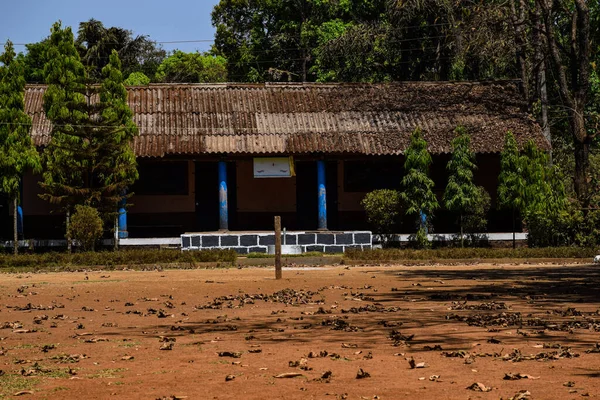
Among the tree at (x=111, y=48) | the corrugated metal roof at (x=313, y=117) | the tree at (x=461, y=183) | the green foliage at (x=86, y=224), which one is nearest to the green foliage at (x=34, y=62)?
the tree at (x=111, y=48)

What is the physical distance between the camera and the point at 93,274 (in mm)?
26078

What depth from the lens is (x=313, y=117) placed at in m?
37.5

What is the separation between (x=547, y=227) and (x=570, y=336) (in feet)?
70.0

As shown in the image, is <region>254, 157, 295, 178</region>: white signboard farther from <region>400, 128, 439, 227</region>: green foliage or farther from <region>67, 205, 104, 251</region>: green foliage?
<region>67, 205, 104, 251</region>: green foliage

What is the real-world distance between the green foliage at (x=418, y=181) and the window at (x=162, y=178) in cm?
839

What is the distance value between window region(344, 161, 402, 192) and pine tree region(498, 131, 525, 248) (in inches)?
189

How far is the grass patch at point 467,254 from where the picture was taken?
3016cm

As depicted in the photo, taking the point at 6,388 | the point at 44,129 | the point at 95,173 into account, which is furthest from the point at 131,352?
the point at 44,129

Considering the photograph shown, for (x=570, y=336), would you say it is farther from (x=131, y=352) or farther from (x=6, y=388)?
(x=6, y=388)

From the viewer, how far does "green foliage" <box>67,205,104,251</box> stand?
31344mm

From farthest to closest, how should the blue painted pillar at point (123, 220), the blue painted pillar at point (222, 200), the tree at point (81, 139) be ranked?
the blue painted pillar at point (222, 200), the blue painted pillar at point (123, 220), the tree at point (81, 139)

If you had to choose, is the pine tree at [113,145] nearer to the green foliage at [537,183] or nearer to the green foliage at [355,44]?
the green foliage at [537,183]

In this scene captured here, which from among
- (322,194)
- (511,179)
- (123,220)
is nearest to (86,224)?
(123,220)

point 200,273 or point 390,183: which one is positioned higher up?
point 390,183
